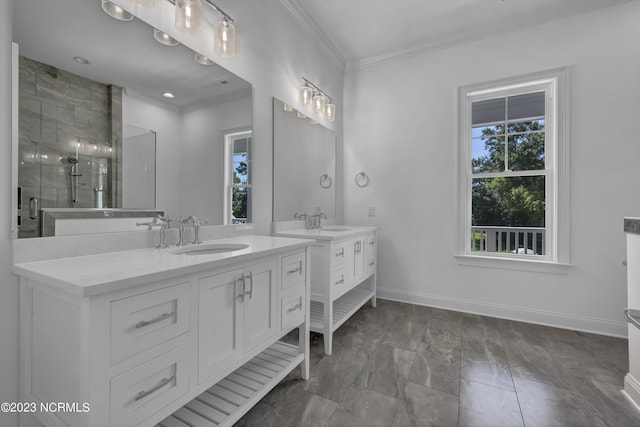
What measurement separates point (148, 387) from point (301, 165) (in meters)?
2.05

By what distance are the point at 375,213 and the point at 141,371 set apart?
107 inches

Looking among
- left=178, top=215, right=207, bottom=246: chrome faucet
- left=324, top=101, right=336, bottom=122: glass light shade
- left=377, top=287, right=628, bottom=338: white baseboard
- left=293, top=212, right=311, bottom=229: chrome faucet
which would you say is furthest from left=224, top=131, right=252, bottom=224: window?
left=377, top=287, right=628, bottom=338: white baseboard

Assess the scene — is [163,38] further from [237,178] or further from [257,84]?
[237,178]

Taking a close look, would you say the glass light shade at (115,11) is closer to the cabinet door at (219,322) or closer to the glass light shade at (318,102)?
the cabinet door at (219,322)

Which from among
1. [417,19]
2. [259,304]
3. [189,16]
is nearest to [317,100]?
[417,19]

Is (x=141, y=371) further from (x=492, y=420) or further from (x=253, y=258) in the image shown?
(x=492, y=420)

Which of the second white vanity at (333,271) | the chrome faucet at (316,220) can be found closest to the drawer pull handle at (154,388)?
the second white vanity at (333,271)

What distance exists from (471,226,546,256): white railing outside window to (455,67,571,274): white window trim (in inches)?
8.0

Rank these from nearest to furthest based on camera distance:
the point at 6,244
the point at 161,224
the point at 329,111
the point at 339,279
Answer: the point at 6,244
the point at 161,224
the point at 339,279
the point at 329,111

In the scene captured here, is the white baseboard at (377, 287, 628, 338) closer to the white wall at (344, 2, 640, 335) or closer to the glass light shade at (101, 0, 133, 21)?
the white wall at (344, 2, 640, 335)

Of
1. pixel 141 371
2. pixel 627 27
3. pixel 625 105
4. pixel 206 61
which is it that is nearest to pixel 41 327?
pixel 141 371

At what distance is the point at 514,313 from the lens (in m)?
2.69

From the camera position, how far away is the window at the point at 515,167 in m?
2.58

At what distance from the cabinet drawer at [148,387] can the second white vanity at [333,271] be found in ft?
3.80
